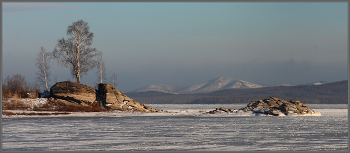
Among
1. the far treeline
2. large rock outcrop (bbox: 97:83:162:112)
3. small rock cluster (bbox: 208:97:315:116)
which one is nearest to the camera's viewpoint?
small rock cluster (bbox: 208:97:315:116)

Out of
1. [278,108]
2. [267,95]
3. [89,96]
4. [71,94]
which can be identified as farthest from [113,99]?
[267,95]

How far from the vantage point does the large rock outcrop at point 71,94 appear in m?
33.8

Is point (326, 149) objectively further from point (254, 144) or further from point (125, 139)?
point (125, 139)

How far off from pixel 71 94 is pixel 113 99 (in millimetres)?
3907

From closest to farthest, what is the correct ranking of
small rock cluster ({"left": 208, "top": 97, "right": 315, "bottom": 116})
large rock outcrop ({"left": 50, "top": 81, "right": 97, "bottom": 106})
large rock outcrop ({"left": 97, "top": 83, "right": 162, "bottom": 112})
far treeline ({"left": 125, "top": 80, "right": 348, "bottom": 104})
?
1. small rock cluster ({"left": 208, "top": 97, "right": 315, "bottom": 116})
2. large rock outcrop ({"left": 50, "top": 81, "right": 97, "bottom": 106})
3. large rock outcrop ({"left": 97, "top": 83, "right": 162, "bottom": 112})
4. far treeline ({"left": 125, "top": 80, "right": 348, "bottom": 104})

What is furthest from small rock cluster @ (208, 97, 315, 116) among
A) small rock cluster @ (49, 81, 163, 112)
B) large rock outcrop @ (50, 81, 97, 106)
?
large rock outcrop @ (50, 81, 97, 106)

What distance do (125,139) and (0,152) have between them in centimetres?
461

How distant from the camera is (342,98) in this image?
138250 millimetres

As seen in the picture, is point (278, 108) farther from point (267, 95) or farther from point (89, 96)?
point (267, 95)

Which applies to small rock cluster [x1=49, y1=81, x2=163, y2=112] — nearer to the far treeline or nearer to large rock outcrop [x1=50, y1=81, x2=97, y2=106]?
large rock outcrop [x1=50, y1=81, x2=97, y2=106]

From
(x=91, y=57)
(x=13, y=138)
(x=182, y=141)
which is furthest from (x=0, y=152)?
(x=91, y=57)

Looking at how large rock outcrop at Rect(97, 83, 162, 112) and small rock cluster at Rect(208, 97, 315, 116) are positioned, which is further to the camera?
large rock outcrop at Rect(97, 83, 162, 112)

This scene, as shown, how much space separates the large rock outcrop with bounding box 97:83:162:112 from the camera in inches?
1364

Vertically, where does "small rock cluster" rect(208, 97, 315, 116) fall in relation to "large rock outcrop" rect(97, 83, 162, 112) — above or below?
below
